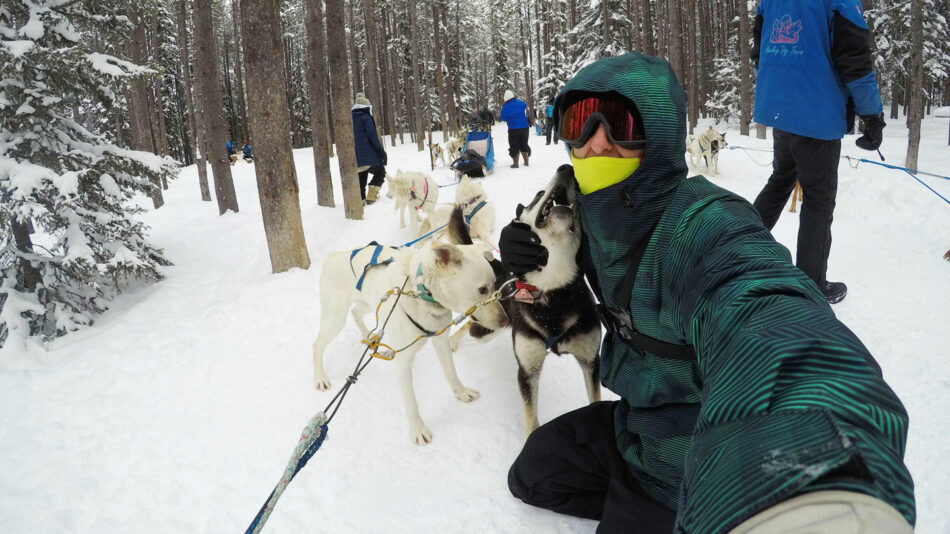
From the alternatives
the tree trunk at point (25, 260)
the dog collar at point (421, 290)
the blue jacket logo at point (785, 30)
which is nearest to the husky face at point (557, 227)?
the dog collar at point (421, 290)

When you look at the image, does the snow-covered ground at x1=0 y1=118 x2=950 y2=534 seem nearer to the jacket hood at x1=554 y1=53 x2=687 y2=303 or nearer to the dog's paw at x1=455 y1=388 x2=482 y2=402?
the dog's paw at x1=455 y1=388 x2=482 y2=402

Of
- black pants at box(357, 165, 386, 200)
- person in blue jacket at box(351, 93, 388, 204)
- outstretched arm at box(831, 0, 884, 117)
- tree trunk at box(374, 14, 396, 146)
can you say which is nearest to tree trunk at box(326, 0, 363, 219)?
person in blue jacket at box(351, 93, 388, 204)

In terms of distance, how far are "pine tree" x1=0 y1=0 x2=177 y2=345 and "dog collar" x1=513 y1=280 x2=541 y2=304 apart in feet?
16.9

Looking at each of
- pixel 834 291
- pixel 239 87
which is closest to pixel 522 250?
pixel 834 291

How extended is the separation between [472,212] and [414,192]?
1289 mm

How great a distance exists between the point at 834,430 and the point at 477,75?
60.8m

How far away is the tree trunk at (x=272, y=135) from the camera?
5.47 metres

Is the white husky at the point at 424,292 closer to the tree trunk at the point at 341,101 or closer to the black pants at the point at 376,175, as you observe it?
the tree trunk at the point at 341,101

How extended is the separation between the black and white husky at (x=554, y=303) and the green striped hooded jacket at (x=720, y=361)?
35 cm

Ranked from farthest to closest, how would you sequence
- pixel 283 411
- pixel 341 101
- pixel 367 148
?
1. pixel 367 148
2. pixel 341 101
3. pixel 283 411

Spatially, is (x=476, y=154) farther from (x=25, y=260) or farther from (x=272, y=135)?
(x=25, y=260)

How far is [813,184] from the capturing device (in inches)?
125

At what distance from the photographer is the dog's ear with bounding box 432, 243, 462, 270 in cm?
256

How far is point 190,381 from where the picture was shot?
3.85 metres
